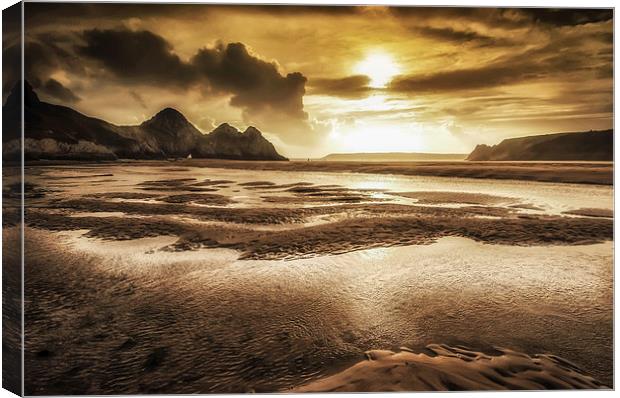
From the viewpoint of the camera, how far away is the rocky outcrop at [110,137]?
112 inches

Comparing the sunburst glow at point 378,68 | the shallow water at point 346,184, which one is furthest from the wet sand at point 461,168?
the sunburst glow at point 378,68

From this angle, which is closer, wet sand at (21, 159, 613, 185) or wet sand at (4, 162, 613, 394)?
wet sand at (4, 162, 613, 394)

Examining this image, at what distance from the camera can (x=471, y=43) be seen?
329cm

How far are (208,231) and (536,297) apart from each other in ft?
8.27

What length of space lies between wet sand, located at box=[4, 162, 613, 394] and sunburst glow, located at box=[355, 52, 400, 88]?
0.77 meters

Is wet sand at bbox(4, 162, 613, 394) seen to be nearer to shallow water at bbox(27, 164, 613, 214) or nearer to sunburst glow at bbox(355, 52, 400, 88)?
shallow water at bbox(27, 164, 613, 214)

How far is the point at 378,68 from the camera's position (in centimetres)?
334

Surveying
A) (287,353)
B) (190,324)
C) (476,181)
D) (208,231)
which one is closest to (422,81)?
(476,181)

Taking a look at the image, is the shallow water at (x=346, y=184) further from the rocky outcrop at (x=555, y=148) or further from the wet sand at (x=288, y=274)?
the rocky outcrop at (x=555, y=148)

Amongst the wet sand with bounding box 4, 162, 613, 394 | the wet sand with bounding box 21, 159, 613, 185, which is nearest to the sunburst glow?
the wet sand with bounding box 21, 159, 613, 185

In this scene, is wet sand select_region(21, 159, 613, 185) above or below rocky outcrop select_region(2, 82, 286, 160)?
below

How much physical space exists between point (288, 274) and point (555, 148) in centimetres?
237

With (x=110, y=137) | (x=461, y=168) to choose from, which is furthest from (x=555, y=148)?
(x=110, y=137)

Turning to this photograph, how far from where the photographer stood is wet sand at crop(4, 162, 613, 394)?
268 cm
